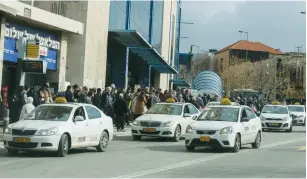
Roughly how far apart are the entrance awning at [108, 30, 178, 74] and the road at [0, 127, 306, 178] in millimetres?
14447

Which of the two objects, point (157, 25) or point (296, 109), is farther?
point (157, 25)

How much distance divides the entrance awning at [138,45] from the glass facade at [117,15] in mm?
817

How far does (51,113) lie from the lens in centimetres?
1583

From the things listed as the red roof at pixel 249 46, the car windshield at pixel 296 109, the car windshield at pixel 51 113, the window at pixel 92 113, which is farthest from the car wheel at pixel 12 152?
the red roof at pixel 249 46

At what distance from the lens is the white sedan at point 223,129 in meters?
17.3

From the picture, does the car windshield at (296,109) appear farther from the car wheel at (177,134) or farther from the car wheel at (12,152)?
the car wheel at (12,152)

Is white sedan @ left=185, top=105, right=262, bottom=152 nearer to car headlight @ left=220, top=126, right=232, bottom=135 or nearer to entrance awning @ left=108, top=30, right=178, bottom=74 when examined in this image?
car headlight @ left=220, top=126, right=232, bottom=135

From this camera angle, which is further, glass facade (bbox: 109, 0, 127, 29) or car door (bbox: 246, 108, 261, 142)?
glass facade (bbox: 109, 0, 127, 29)

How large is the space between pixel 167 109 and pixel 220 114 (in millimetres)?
4462

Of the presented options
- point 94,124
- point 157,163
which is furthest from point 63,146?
point 157,163

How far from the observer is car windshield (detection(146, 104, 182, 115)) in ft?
74.0

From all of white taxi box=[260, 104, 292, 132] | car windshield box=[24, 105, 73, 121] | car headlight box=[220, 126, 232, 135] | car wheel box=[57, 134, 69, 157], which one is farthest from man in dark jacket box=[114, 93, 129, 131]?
white taxi box=[260, 104, 292, 132]

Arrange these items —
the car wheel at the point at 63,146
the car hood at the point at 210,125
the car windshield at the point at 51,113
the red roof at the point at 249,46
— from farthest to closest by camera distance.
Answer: the red roof at the point at 249,46, the car hood at the point at 210,125, the car windshield at the point at 51,113, the car wheel at the point at 63,146

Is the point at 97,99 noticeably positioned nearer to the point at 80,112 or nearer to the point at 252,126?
the point at 252,126
